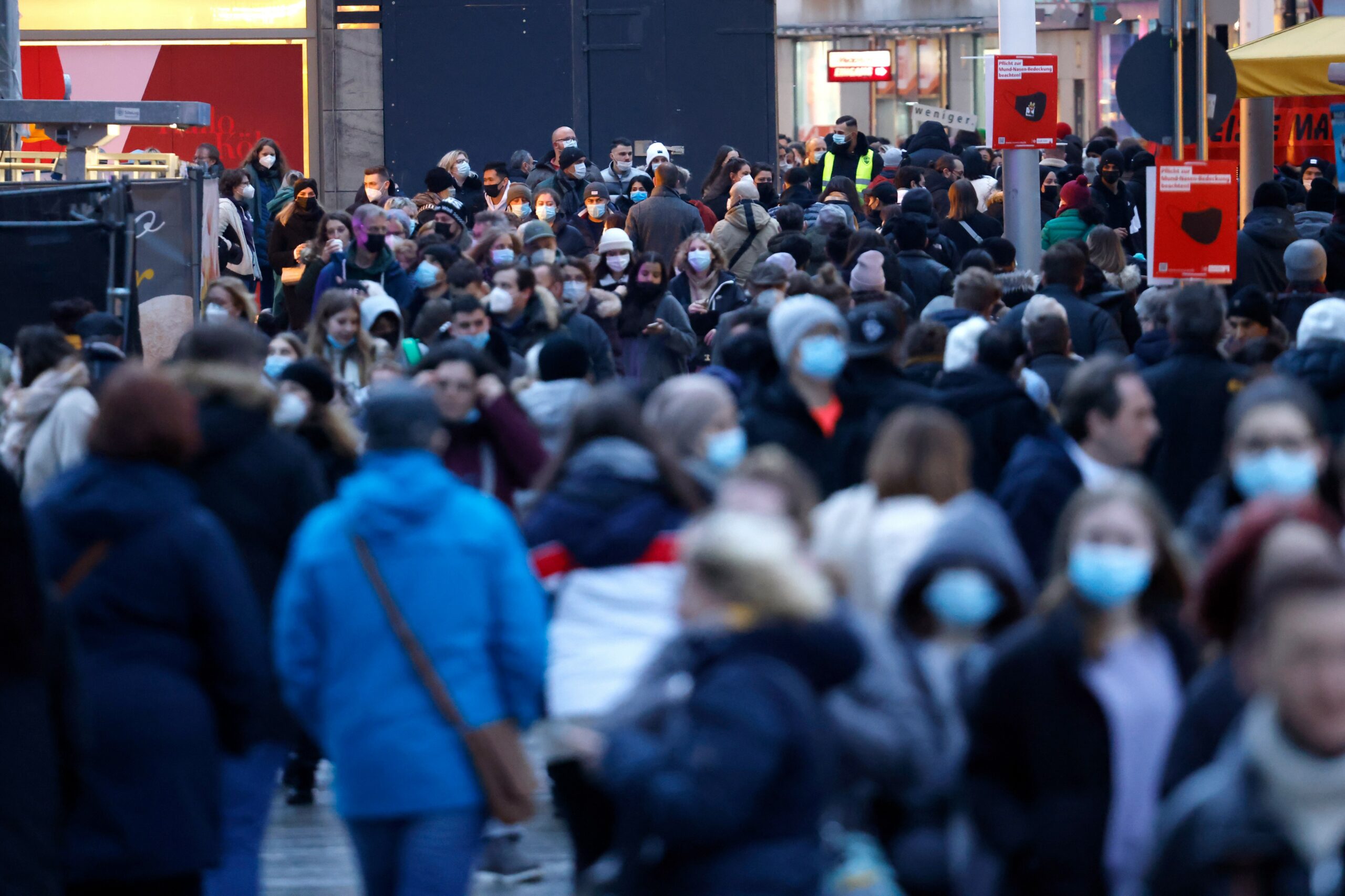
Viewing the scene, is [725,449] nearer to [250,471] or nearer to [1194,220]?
[250,471]

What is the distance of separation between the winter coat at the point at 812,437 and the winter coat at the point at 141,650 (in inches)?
96.6

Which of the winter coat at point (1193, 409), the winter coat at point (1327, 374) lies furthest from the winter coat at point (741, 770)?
the winter coat at point (1327, 374)

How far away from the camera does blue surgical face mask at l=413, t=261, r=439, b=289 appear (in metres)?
11.7

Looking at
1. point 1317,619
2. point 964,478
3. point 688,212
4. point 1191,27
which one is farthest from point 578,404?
point 688,212

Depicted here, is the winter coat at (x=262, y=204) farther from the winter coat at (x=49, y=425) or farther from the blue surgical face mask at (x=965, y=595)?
the blue surgical face mask at (x=965, y=595)

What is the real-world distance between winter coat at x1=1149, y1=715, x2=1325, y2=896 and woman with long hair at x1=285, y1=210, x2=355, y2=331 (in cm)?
902

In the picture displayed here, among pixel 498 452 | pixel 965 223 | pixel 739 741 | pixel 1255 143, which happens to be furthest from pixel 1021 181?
pixel 739 741

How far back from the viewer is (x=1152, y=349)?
930 centimetres

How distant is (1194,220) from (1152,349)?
121 cm

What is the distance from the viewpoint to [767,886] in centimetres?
372

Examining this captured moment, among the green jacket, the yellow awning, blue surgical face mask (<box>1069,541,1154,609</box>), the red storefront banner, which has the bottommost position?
blue surgical face mask (<box>1069,541,1154,609</box>)

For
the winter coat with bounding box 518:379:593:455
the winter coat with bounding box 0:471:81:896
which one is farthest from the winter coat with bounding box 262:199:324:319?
the winter coat with bounding box 0:471:81:896

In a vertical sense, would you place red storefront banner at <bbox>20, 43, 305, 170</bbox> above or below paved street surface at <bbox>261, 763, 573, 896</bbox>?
above

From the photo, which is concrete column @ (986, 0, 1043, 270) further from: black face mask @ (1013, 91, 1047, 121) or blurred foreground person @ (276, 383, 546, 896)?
blurred foreground person @ (276, 383, 546, 896)
